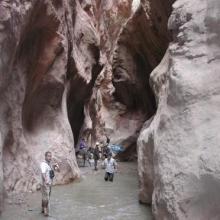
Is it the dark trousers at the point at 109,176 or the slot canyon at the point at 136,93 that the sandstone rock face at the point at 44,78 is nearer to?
the slot canyon at the point at 136,93

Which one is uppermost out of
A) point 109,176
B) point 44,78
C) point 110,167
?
point 44,78

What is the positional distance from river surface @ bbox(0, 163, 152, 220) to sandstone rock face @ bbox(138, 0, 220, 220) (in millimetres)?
2046

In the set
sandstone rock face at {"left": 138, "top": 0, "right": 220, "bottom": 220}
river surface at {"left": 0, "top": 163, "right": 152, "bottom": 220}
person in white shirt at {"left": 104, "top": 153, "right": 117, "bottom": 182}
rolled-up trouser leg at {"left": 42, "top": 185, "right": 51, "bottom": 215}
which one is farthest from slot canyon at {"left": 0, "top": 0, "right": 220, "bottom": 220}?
person in white shirt at {"left": 104, "top": 153, "right": 117, "bottom": 182}

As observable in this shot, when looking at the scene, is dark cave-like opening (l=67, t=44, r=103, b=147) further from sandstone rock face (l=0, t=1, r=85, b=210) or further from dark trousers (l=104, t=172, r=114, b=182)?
dark trousers (l=104, t=172, r=114, b=182)

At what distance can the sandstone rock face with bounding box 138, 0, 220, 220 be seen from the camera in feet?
24.3

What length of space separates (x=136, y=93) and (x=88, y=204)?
1827 centimetres

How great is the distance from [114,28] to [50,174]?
3468cm

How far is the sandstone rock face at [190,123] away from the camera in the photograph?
24.3 ft

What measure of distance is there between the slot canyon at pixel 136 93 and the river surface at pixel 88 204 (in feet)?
1.43

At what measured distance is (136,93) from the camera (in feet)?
97.6

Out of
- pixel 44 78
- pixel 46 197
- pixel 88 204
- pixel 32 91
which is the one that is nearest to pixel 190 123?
pixel 46 197

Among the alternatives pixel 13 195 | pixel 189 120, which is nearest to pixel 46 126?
pixel 13 195

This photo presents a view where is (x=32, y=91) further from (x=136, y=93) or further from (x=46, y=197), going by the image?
(x=136, y=93)

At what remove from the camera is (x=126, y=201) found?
12.4m
